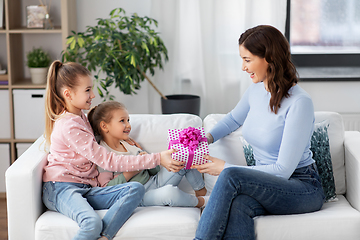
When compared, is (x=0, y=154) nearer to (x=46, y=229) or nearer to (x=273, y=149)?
(x=46, y=229)

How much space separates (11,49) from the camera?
3045 mm

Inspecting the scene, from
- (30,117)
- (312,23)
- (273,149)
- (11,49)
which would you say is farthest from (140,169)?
(312,23)

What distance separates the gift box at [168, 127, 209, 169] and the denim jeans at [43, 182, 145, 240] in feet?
0.71

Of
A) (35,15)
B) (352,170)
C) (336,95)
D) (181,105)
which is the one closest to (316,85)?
(336,95)

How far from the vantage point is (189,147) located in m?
1.84

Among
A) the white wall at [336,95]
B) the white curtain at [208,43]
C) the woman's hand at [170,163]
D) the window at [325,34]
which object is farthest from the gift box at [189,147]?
the window at [325,34]

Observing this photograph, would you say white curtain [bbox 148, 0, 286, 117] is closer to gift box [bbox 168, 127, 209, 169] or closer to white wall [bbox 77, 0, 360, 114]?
white wall [bbox 77, 0, 360, 114]

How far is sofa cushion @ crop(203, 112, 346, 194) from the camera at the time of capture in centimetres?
204

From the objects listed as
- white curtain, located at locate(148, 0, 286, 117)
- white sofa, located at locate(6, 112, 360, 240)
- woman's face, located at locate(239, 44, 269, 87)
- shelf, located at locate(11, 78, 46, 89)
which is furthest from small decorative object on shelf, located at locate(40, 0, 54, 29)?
woman's face, located at locate(239, 44, 269, 87)

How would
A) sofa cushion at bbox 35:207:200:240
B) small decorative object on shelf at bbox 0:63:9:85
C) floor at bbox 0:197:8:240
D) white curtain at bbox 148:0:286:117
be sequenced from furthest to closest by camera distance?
1. white curtain at bbox 148:0:286:117
2. small decorative object on shelf at bbox 0:63:9:85
3. floor at bbox 0:197:8:240
4. sofa cushion at bbox 35:207:200:240

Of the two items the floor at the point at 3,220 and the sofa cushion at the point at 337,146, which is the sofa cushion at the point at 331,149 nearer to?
the sofa cushion at the point at 337,146

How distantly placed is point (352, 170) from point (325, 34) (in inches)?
68.6

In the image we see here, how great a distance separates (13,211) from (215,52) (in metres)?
1.98

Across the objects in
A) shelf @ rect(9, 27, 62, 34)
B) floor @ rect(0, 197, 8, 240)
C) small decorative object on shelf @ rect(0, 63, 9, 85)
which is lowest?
floor @ rect(0, 197, 8, 240)
